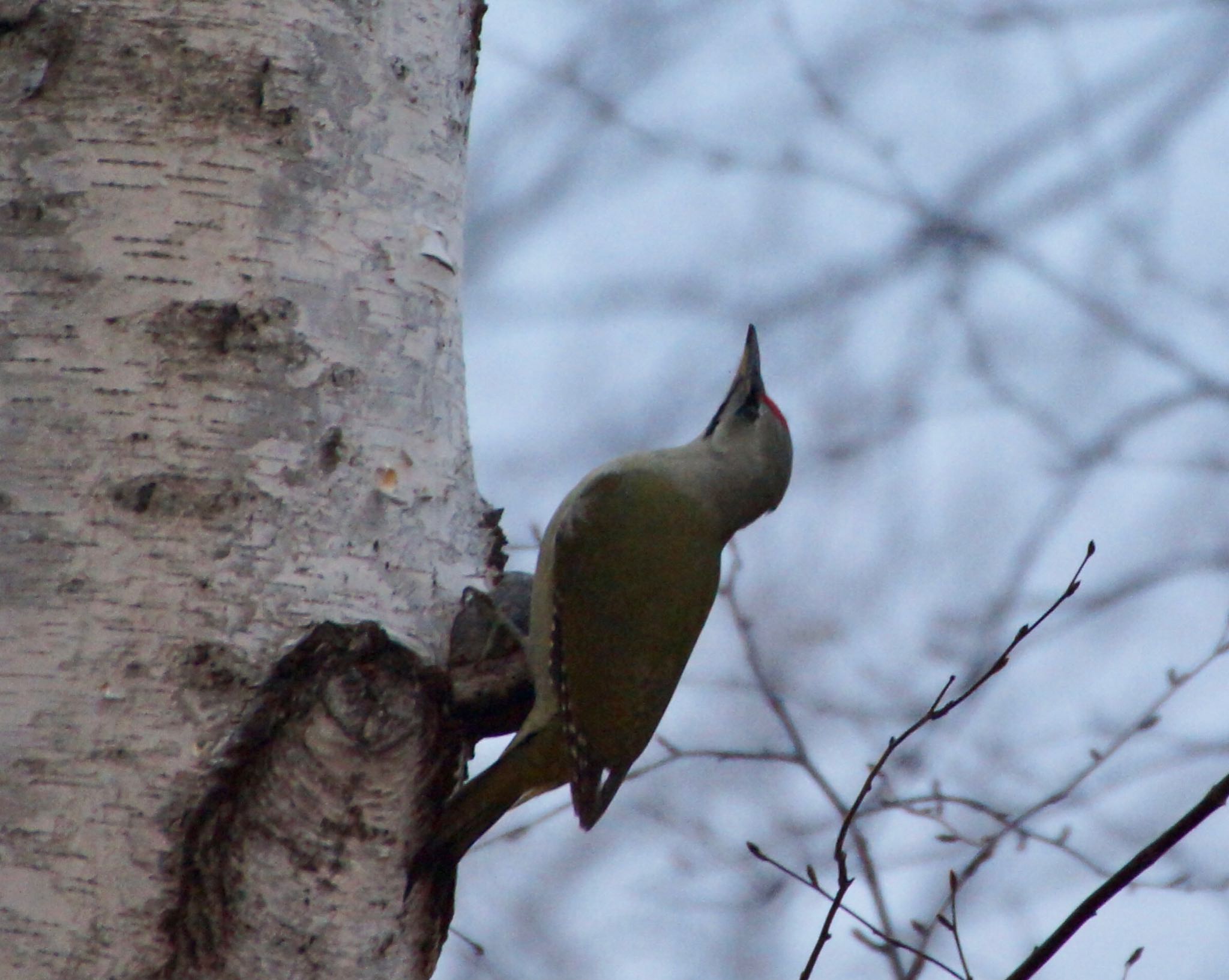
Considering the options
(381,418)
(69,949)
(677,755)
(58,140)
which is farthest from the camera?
(677,755)

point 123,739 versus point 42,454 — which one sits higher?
point 42,454

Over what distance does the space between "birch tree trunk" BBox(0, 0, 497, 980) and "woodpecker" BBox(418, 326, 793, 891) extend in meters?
0.66

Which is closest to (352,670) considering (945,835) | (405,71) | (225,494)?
(225,494)

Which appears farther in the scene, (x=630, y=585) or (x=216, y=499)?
(x=630, y=585)

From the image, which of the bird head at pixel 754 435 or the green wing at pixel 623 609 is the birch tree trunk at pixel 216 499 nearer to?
the green wing at pixel 623 609

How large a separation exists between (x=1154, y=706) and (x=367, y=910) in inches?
71.6

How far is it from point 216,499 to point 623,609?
1.51 meters

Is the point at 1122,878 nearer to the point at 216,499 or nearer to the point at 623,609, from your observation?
the point at 216,499

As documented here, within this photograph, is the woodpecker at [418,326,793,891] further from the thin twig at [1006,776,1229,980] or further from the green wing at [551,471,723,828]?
the thin twig at [1006,776,1229,980]

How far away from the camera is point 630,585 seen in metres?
3.11

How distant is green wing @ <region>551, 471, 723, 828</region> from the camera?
2.83 metres

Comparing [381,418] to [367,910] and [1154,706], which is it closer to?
[367,910]

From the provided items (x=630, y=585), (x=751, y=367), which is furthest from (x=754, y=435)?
(x=630, y=585)

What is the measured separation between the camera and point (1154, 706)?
2.89 m
